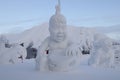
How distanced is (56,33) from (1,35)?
491 centimetres

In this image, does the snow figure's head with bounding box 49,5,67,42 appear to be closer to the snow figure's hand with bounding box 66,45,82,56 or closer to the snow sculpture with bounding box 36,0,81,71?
the snow sculpture with bounding box 36,0,81,71

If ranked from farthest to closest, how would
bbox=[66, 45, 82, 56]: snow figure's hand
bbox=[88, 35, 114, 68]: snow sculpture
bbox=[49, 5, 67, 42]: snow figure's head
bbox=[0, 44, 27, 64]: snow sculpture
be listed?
bbox=[0, 44, 27, 64]: snow sculpture < bbox=[88, 35, 114, 68]: snow sculpture < bbox=[49, 5, 67, 42]: snow figure's head < bbox=[66, 45, 82, 56]: snow figure's hand

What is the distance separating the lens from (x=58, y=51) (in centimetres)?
429

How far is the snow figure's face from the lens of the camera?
13.9 ft

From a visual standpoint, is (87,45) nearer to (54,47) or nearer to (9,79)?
(54,47)

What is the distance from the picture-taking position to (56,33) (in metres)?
4.22

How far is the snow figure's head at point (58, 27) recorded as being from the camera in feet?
13.8

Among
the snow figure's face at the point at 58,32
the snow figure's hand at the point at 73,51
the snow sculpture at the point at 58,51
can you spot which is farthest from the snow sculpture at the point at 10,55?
the snow figure's hand at the point at 73,51

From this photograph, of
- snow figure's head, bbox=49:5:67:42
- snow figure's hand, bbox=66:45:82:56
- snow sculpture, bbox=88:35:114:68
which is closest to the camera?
snow figure's hand, bbox=66:45:82:56

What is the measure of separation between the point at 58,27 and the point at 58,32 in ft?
0.30

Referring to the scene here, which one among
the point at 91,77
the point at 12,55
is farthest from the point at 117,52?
the point at 91,77

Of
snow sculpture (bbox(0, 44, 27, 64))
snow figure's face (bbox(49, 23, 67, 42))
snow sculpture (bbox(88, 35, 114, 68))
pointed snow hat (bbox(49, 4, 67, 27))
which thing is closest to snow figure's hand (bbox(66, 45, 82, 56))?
snow figure's face (bbox(49, 23, 67, 42))

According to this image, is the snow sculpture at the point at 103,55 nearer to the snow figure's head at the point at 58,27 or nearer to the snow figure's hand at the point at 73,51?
the snow figure's head at the point at 58,27

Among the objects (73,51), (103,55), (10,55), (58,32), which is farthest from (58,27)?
(10,55)
